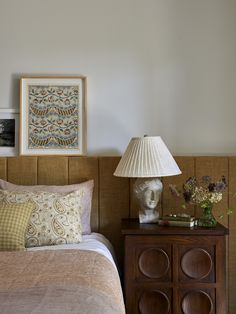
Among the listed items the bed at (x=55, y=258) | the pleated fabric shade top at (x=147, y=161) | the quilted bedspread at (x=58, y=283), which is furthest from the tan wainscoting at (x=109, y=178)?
the quilted bedspread at (x=58, y=283)

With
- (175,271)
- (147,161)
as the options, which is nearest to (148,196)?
(147,161)

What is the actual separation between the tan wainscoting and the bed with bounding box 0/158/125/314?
7 cm

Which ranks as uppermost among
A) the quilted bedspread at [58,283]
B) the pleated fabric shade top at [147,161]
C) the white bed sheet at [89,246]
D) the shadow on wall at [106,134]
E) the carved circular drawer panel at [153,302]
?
the shadow on wall at [106,134]

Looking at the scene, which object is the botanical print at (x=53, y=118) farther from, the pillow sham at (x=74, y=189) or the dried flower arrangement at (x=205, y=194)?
the dried flower arrangement at (x=205, y=194)

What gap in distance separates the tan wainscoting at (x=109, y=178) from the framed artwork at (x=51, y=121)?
11 cm

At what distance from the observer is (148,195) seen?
8.92ft

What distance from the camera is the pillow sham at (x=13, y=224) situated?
7.72ft

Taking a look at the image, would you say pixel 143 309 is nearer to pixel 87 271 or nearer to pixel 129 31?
pixel 87 271

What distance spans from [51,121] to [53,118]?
27 mm

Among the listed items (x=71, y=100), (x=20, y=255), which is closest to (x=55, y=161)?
(x=71, y=100)

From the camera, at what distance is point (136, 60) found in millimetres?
Answer: 3090

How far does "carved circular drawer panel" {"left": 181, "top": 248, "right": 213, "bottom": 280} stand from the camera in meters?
2.52

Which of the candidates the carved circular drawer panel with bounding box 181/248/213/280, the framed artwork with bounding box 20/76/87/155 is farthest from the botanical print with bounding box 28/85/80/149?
the carved circular drawer panel with bounding box 181/248/213/280

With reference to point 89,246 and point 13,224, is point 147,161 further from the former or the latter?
point 13,224
